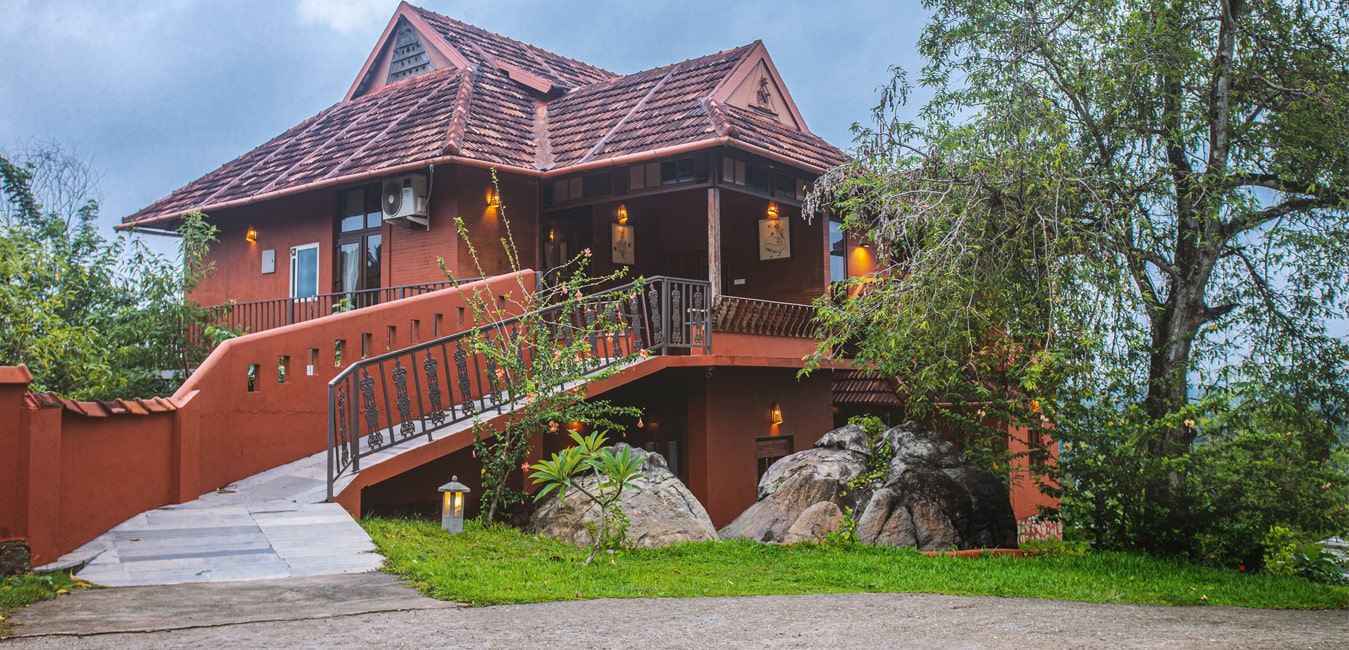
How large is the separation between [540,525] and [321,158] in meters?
8.70

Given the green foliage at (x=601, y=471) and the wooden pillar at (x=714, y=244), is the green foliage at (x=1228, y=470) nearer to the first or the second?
the green foliage at (x=601, y=471)

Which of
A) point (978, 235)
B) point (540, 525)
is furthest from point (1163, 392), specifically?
point (540, 525)

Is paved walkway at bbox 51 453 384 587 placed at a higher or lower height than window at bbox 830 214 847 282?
lower

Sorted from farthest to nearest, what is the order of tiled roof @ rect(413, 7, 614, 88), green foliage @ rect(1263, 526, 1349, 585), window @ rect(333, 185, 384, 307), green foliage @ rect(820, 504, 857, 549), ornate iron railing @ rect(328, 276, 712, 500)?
tiled roof @ rect(413, 7, 614, 88)
window @ rect(333, 185, 384, 307)
green foliage @ rect(820, 504, 857, 549)
ornate iron railing @ rect(328, 276, 712, 500)
green foliage @ rect(1263, 526, 1349, 585)

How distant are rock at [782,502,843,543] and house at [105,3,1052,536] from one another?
2394 mm

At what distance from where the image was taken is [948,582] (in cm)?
780

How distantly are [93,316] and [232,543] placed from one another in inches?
276

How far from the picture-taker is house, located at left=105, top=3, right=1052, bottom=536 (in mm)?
12797

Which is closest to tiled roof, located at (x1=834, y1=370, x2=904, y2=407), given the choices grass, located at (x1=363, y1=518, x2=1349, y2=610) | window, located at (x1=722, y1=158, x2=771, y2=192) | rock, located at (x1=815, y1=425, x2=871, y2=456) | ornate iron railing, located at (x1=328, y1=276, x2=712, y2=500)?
window, located at (x1=722, y1=158, x2=771, y2=192)

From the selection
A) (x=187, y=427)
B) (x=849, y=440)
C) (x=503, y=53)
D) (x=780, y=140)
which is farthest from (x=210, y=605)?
(x=503, y=53)

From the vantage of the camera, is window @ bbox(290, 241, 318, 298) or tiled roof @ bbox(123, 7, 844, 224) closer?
tiled roof @ bbox(123, 7, 844, 224)

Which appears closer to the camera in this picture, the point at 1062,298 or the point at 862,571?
the point at 862,571

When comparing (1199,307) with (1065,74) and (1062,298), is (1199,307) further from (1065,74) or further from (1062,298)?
(1065,74)

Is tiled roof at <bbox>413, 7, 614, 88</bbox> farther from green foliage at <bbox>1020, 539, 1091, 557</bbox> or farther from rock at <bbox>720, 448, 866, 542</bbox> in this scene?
green foliage at <bbox>1020, 539, 1091, 557</bbox>
